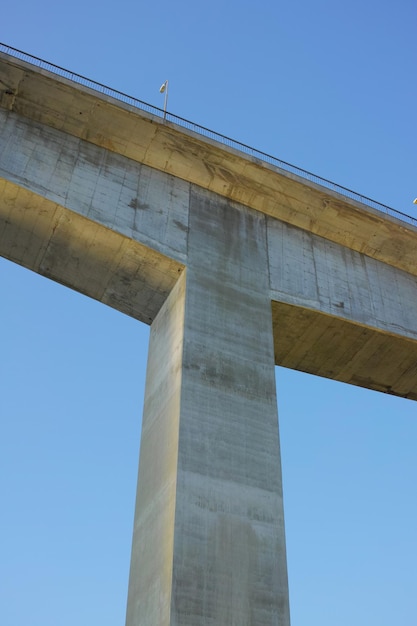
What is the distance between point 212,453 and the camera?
15.3 meters

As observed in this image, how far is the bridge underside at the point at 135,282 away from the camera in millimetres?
17641

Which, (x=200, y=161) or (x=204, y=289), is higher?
(x=200, y=161)

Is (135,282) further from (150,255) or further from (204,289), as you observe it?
(204,289)

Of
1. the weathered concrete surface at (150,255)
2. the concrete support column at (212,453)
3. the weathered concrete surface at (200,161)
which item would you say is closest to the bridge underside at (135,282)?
the weathered concrete surface at (150,255)

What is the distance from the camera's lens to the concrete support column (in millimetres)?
13727

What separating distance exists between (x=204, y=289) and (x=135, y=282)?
185 centimetres

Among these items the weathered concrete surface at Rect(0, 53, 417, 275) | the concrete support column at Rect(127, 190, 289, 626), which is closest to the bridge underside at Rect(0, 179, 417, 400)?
the concrete support column at Rect(127, 190, 289, 626)

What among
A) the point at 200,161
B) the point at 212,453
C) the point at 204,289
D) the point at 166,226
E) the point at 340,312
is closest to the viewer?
the point at 212,453

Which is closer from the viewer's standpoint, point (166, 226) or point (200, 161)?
point (166, 226)

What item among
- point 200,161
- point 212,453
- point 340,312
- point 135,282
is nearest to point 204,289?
point 135,282

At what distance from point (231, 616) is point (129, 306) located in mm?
8414

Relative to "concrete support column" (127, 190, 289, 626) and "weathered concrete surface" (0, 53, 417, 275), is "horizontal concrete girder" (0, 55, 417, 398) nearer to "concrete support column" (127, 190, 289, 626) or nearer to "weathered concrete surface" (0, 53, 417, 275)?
"weathered concrete surface" (0, 53, 417, 275)

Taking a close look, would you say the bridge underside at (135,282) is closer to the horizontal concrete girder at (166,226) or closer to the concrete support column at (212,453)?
the horizontal concrete girder at (166,226)

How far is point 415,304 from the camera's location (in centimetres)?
2172
